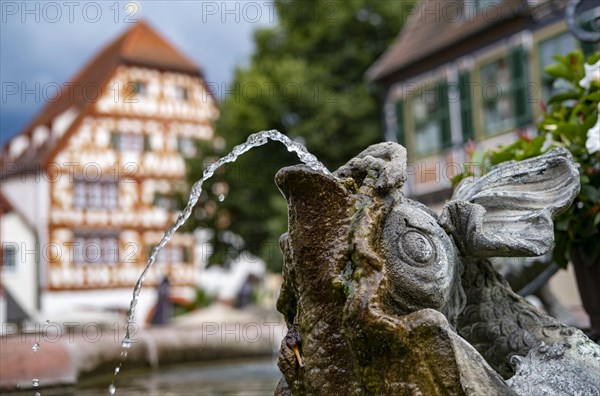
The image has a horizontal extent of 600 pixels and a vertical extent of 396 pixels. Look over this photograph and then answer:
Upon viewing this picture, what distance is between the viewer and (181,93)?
31.2 meters

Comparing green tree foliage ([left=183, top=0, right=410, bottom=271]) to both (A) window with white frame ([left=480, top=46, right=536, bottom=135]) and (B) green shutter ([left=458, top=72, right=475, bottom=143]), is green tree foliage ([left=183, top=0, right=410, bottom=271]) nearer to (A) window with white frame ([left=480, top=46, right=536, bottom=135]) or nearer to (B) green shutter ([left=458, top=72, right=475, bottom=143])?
(B) green shutter ([left=458, top=72, right=475, bottom=143])

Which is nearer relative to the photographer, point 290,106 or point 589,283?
point 589,283

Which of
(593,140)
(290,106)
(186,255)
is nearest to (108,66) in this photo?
(186,255)

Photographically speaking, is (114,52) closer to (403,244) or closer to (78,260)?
(78,260)

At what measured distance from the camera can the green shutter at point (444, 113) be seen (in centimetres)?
1744

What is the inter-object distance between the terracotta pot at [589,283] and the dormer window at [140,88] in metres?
27.7

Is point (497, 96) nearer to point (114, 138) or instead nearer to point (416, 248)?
point (416, 248)

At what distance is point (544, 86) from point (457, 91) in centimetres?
256

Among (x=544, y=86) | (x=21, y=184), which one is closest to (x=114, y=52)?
(x=21, y=184)

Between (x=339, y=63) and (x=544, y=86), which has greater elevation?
(x=339, y=63)

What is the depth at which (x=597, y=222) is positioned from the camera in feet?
10.1

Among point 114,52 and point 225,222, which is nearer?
point 225,222

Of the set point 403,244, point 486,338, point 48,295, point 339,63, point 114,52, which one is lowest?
point 48,295

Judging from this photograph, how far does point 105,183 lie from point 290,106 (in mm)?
11815
